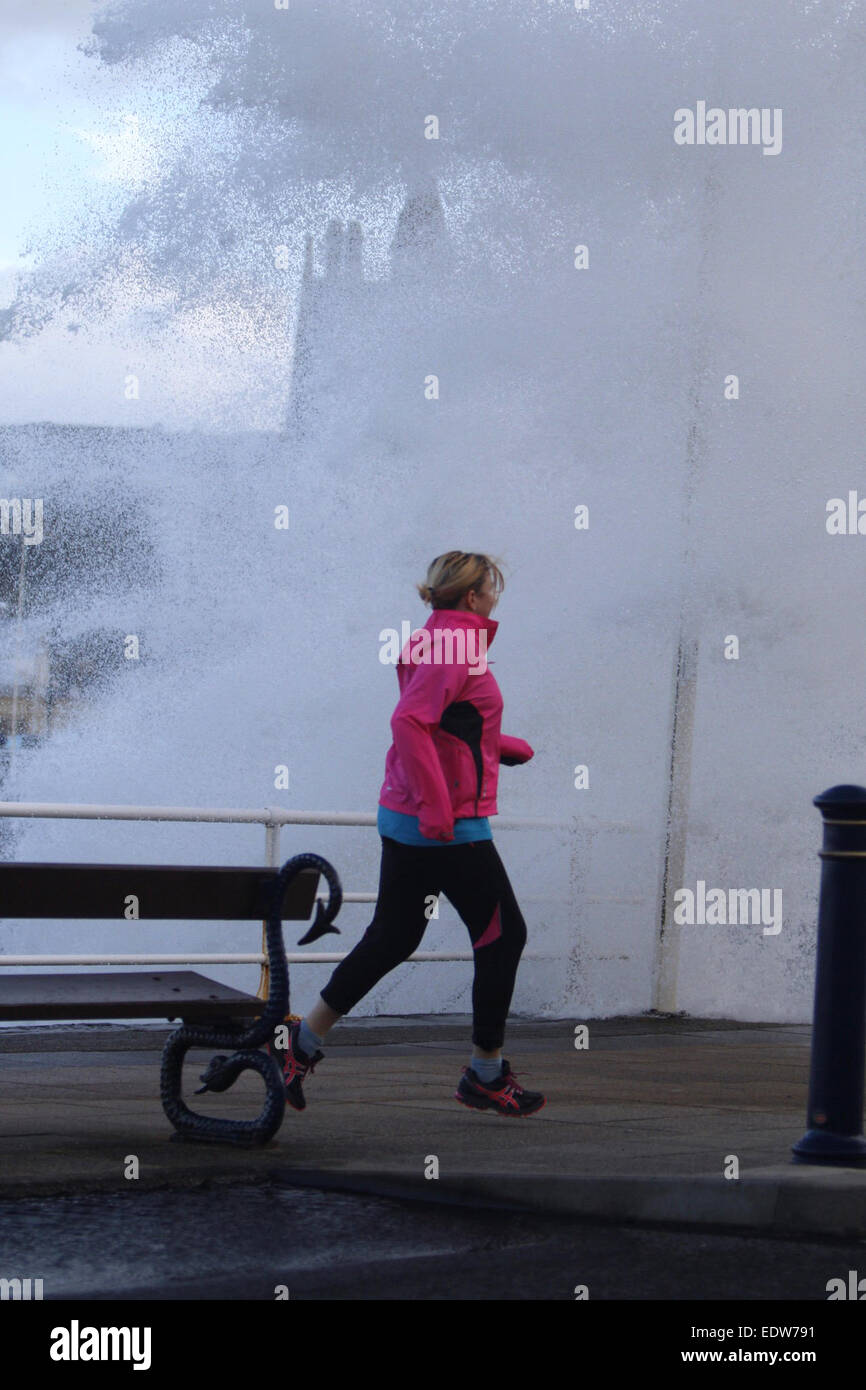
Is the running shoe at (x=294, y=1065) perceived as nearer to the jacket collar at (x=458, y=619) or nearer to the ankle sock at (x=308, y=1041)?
the ankle sock at (x=308, y=1041)

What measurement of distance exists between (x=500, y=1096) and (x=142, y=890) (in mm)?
1367

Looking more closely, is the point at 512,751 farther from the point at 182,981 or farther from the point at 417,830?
the point at 182,981

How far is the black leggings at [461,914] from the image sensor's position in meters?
5.50

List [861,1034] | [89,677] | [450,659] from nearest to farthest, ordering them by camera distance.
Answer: [861,1034], [450,659], [89,677]

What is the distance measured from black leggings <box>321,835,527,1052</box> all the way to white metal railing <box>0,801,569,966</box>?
89 centimetres

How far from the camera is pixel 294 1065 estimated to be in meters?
5.47

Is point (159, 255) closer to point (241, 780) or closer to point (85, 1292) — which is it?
point (241, 780)

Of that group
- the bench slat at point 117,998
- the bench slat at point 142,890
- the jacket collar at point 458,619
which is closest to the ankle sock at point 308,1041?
the bench slat at point 117,998

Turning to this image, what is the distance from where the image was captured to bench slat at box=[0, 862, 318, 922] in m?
4.62

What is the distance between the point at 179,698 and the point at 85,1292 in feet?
38.1

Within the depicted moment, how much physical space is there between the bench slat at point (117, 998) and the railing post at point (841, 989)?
4.85 ft

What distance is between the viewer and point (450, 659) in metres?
5.45
